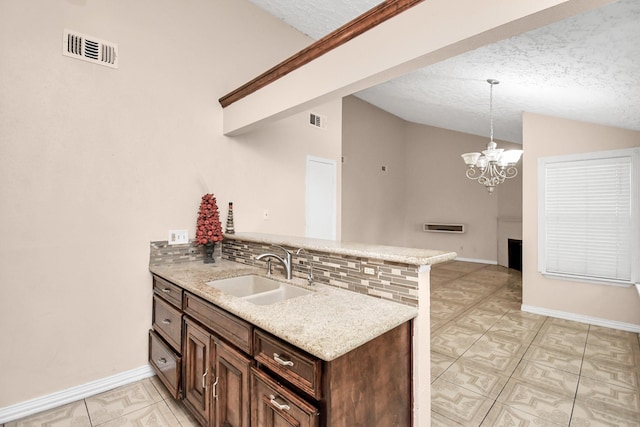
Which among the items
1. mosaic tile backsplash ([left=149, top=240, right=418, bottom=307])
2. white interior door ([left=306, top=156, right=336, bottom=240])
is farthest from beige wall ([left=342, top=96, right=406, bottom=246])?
mosaic tile backsplash ([left=149, top=240, right=418, bottom=307])

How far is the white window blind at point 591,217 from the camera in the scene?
3347mm

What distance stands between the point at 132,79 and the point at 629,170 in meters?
4.90

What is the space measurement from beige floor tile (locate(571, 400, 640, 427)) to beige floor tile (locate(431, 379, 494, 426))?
50 cm

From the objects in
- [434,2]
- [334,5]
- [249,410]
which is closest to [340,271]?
[249,410]

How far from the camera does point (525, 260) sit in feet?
13.5

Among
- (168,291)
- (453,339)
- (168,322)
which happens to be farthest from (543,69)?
(168,322)

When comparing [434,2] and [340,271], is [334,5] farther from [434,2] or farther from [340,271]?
[340,271]

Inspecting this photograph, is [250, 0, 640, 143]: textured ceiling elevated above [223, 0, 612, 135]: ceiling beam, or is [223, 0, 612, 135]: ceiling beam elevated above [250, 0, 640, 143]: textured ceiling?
[250, 0, 640, 143]: textured ceiling

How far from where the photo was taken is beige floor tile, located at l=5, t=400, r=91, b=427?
6.48 feet

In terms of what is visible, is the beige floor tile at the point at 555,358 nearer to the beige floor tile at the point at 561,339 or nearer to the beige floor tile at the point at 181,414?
the beige floor tile at the point at 561,339

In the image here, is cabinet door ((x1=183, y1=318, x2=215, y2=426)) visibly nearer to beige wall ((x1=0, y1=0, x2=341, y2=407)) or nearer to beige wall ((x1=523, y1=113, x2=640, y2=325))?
beige wall ((x1=0, y1=0, x2=341, y2=407))

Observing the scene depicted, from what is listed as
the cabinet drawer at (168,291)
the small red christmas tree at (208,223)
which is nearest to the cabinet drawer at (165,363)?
the cabinet drawer at (168,291)

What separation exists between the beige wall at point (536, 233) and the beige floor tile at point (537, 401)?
2.02 m

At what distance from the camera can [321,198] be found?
3953 millimetres
